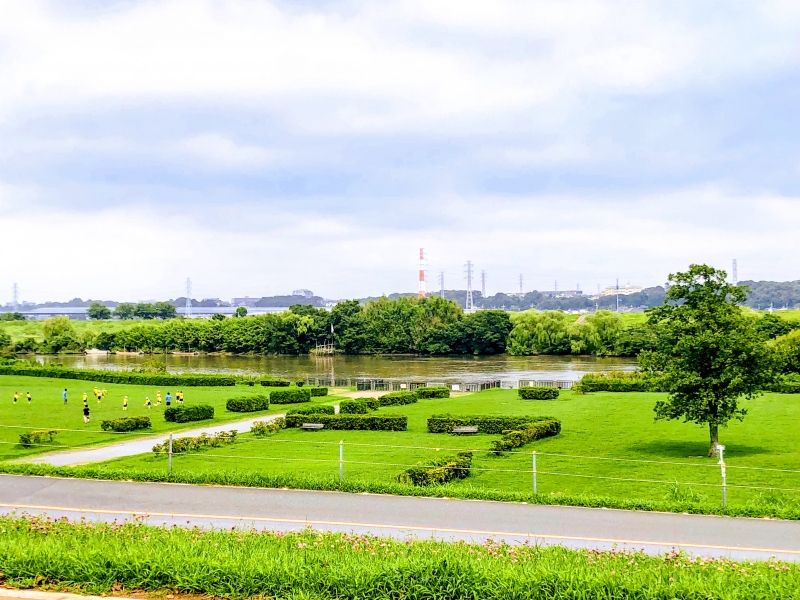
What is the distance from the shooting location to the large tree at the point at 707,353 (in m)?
25.2

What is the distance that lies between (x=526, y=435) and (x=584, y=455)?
126 inches

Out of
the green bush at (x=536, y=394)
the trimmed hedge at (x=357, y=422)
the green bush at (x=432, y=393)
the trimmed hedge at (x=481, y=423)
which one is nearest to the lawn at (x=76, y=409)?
the trimmed hedge at (x=357, y=422)

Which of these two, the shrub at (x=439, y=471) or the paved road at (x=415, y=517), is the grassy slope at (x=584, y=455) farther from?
the paved road at (x=415, y=517)

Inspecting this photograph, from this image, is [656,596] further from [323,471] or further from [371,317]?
[371,317]

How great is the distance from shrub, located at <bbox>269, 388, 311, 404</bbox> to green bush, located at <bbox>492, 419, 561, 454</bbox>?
18.7 metres

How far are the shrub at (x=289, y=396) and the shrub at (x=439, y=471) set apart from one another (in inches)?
940

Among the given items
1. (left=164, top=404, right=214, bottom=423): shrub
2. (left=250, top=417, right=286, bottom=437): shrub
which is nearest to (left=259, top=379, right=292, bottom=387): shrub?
(left=164, top=404, right=214, bottom=423): shrub

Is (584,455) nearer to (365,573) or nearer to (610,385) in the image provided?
(365,573)

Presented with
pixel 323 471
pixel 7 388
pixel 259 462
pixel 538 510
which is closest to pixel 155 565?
pixel 538 510

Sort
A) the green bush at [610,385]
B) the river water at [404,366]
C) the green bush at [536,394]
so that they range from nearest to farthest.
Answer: the green bush at [536,394]
the green bush at [610,385]
the river water at [404,366]

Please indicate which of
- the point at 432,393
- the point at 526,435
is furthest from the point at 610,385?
the point at 526,435

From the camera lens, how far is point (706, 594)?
8.79 m

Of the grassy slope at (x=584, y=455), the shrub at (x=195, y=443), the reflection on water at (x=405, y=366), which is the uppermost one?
the shrub at (x=195, y=443)

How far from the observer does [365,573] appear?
30.7 ft
